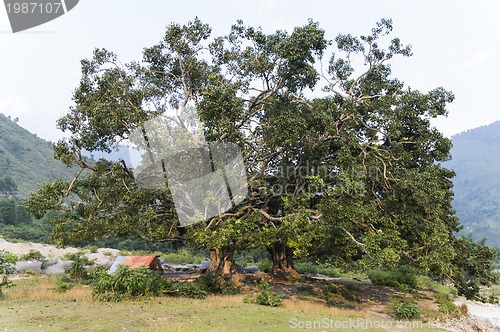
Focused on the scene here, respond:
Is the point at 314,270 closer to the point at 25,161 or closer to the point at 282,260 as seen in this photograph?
the point at 282,260

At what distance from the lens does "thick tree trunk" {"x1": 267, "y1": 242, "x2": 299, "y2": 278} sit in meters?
25.8

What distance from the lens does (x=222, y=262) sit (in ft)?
71.2

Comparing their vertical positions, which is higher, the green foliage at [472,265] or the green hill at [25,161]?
the green hill at [25,161]

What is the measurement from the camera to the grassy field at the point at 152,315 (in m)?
10.2

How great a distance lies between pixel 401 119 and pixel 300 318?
38.1 feet

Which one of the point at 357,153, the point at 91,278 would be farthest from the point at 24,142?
the point at 357,153

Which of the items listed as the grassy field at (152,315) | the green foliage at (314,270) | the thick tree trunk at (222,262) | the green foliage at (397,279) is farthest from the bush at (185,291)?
the green foliage at (314,270)

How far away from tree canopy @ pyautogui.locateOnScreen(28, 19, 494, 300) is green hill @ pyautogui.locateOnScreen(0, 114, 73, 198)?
221 ft

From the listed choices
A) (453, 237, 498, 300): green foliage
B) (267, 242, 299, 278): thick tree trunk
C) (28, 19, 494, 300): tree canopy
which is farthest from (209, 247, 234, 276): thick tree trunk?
(453, 237, 498, 300): green foliage

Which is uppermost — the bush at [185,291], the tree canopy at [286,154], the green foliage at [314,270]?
the tree canopy at [286,154]

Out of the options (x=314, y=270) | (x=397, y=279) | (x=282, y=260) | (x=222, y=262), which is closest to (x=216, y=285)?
(x=222, y=262)

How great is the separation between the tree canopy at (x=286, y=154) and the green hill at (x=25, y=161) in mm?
67414

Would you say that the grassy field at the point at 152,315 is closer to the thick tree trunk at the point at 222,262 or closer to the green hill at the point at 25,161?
the thick tree trunk at the point at 222,262

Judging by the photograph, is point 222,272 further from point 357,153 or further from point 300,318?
point 357,153
